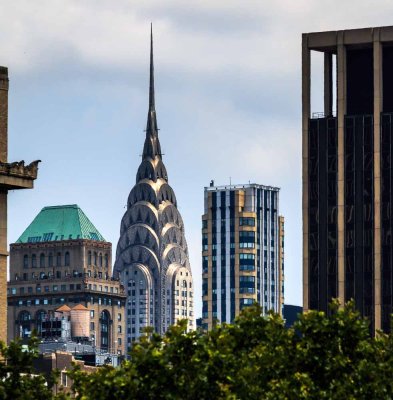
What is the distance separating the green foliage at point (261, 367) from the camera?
367 feet

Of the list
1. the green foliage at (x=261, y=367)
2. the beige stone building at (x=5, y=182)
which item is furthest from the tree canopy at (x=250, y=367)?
the beige stone building at (x=5, y=182)

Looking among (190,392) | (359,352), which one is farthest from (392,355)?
(190,392)

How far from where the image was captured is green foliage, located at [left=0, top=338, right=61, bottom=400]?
11650 cm

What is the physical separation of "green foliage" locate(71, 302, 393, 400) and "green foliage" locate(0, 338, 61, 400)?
1691 millimetres

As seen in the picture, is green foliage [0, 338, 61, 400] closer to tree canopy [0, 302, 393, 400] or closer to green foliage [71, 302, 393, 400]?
tree canopy [0, 302, 393, 400]

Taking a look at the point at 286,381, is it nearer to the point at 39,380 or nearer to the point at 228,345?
the point at 228,345

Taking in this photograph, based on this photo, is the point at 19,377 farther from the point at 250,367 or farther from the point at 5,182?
the point at 5,182

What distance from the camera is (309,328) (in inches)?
4594

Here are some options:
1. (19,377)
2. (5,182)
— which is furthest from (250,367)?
(5,182)

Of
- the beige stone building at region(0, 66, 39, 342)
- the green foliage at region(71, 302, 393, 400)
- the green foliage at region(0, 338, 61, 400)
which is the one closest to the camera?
the green foliage at region(71, 302, 393, 400)

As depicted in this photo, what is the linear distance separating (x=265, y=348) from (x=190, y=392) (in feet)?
20.8

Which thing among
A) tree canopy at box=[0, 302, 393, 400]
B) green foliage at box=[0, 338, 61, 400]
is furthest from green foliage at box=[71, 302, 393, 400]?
green foliage at box=[0, 338, 61, 400]

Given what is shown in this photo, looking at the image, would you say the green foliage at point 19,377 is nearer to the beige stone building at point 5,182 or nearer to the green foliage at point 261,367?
the green foliage at point 261,367

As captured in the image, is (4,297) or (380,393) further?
(4,297)
